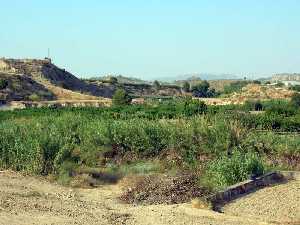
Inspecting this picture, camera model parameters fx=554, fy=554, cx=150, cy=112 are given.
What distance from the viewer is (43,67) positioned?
9412cm

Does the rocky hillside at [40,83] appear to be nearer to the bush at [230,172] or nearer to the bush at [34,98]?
the bush at [34,98]

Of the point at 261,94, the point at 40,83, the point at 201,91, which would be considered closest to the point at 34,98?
the point at 40,83

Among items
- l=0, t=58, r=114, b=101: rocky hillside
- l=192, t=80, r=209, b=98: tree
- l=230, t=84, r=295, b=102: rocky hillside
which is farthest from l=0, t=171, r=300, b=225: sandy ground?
l=192, t=80, r=209, b=98: tree

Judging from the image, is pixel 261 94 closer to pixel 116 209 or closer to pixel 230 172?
pixel 230 172

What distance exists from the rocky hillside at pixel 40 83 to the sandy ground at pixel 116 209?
54.4m

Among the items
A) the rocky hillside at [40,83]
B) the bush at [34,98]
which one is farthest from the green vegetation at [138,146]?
the rocky hillside at [40,83]

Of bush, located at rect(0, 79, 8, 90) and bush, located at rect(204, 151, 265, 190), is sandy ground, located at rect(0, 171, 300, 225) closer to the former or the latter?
bush, located at rect(204, 151, 265, 190)

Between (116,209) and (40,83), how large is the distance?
71915 millimetres

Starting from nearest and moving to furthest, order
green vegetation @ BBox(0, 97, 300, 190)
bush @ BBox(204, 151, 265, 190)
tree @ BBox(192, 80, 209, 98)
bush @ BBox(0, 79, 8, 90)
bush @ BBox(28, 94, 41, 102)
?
1. bush @ BBox(204, 151, 265, 190)
2. green vegetation @ BBox(0, 97, 300, 190)
3. bush @ BBox(28, 94, 41, 102)
4. bush @ BBox(0, 79, 8, 90)
5. tree @ BBox(192, 80, 209, 98)

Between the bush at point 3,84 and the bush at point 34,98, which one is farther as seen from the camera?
the bush at point 3,84

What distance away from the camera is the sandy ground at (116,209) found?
31.9 ft

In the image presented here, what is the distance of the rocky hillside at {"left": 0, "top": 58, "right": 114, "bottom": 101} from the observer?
231ft

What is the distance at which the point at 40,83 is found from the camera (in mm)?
80938

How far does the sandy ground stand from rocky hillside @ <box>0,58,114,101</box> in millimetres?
54355
